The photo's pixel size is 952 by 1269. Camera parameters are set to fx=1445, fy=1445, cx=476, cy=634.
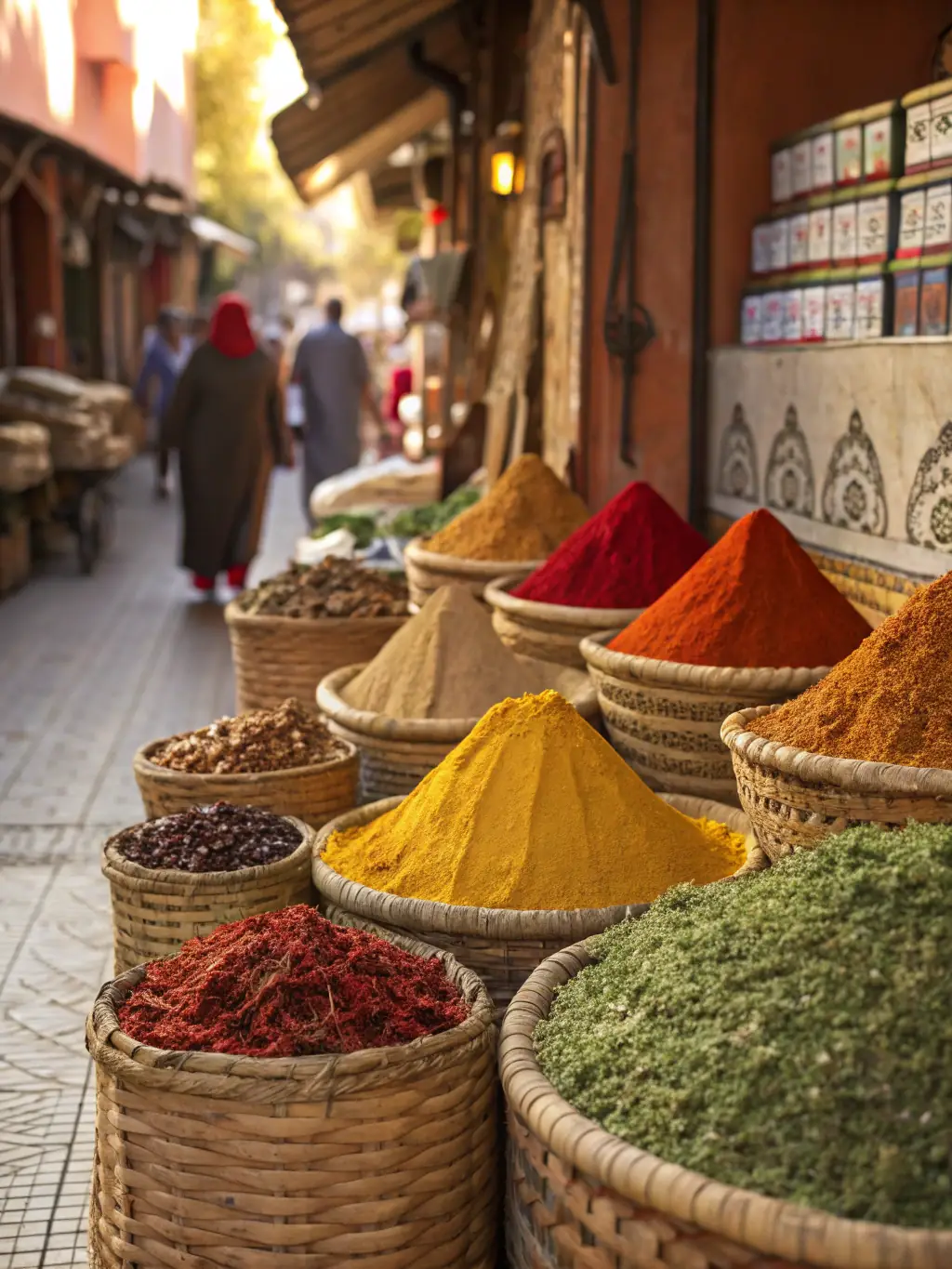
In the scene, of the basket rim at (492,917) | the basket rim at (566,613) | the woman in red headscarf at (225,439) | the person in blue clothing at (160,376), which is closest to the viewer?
the basket rim at (492,917)

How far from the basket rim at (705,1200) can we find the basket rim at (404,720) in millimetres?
1122

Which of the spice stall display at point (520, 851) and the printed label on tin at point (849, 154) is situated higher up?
the printed label on tin at point (849, 154)

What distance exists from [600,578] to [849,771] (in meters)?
1.44

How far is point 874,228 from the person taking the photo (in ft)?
10.5

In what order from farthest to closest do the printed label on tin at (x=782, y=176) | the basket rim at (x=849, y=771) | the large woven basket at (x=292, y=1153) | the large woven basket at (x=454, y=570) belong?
the printed label on tin at (x=782, y=176)
the large woven basket at (x=454, y=570)
the basket rim at (x=849, y=771)
the large woven basket at (x=292, y=1153)

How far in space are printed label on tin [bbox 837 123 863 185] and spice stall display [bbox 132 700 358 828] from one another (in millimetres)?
1766

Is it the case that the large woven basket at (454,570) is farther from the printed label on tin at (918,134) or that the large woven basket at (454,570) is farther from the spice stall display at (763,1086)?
the spice stall display at (763,1086)

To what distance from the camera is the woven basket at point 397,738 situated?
272 cm

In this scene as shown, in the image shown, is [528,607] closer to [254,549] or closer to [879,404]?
[879,404]

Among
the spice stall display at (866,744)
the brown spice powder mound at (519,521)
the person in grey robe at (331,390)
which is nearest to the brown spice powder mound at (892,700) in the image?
the spice stall display at (866,744)

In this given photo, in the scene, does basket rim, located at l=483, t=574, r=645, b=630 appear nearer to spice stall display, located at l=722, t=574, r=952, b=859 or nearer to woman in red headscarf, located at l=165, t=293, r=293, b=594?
spice stall display, located at l=722, t=574, r=952, b=859

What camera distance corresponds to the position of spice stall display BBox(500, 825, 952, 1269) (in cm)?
130

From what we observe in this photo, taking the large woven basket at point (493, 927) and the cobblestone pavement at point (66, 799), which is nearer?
the large woven basket at point (493, 927)

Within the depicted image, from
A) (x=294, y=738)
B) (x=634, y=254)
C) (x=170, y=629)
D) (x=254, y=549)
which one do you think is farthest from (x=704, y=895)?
(x=254, y=549)
